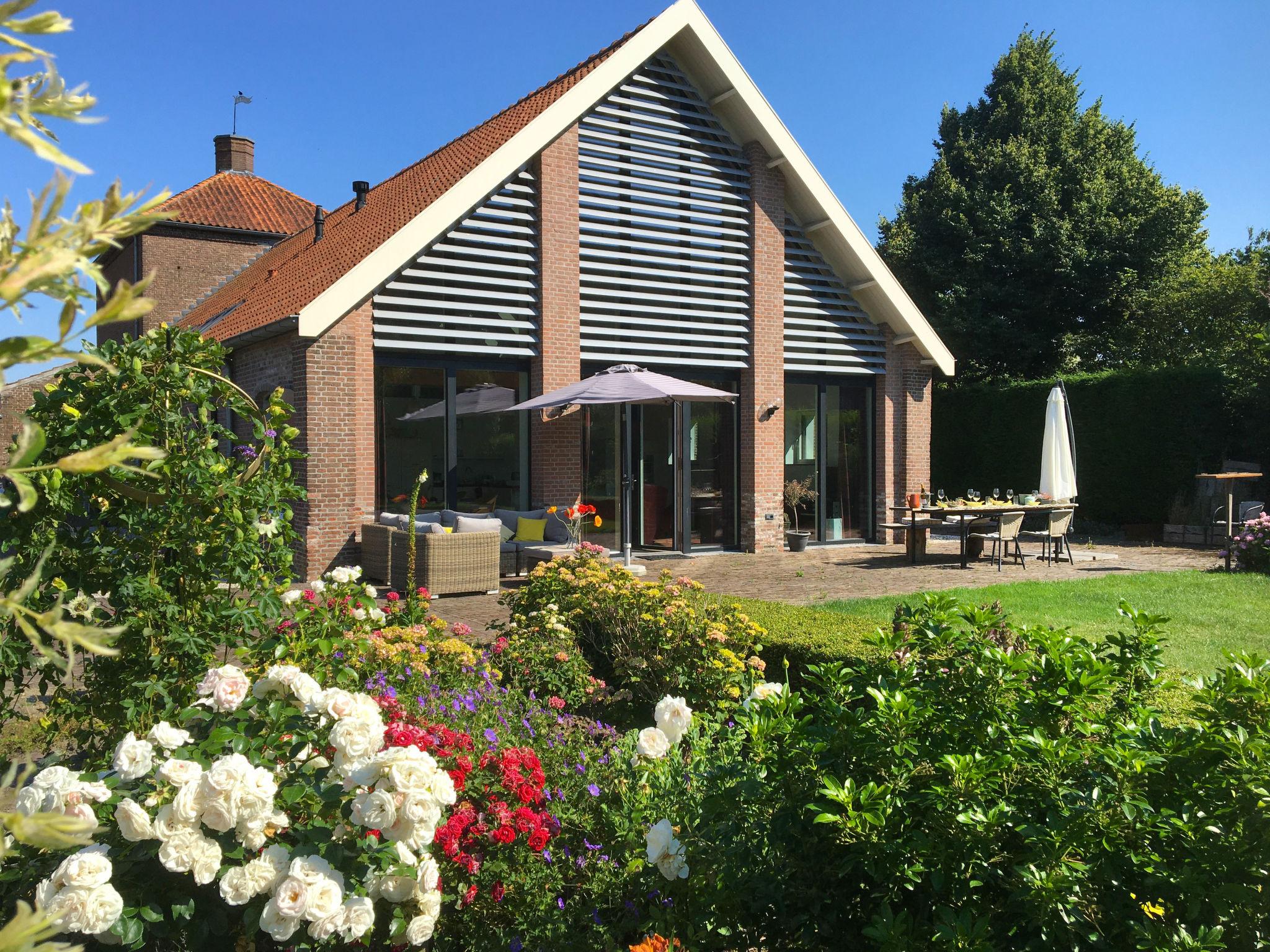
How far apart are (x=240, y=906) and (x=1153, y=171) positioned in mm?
31258

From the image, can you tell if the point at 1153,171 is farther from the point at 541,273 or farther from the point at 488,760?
the point at 488,760

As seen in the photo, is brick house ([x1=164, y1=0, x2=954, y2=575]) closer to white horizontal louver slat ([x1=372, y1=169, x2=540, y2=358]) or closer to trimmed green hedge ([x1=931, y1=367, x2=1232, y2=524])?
white horizontal louver slat ([x1=372, y1=169, x2=540, y2=358])

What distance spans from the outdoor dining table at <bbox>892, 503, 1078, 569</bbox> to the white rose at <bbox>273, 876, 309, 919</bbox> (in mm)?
12050

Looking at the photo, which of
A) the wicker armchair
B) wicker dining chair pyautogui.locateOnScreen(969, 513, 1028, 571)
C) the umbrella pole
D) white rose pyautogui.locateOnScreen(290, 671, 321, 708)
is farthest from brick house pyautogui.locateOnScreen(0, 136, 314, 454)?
white rose pyautogui.locateOnScreen(290, 671, 321, 708)

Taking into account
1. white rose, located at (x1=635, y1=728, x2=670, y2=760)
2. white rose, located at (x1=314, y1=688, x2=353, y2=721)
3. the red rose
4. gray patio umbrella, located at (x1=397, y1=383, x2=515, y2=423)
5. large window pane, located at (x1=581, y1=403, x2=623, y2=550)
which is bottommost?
the red rose

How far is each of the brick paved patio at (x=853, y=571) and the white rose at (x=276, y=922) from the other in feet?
21.2

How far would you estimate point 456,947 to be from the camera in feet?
10.0

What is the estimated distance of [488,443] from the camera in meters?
13.7

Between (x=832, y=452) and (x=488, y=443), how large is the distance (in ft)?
20.5

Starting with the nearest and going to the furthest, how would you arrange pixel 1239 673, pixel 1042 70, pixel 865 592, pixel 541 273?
1. pixel 1239 673
2. pixel 865 592
3. pixel 541 273
4. pixel 1042 70

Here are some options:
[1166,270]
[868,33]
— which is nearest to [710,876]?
[868,33]

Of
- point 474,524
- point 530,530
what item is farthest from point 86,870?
point 530,530

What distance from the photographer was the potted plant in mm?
15711

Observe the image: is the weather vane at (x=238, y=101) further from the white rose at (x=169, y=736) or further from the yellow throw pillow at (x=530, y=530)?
the white rose at (x=169, y=736)
